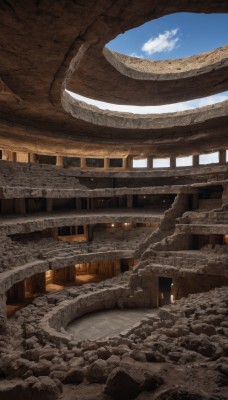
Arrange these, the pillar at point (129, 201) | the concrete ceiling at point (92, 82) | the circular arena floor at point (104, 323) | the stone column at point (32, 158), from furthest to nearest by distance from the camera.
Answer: the stone column at point (32, 158) < the pillar at point (129, 201) < the circular arena floor at point (104, 323) < the concrete ceiling at point (92, 82)

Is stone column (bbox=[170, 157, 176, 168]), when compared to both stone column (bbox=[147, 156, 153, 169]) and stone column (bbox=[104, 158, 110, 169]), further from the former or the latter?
stone column (bbox=[104, 158, 110, 169])

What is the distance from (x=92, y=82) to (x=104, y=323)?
16.0 meters

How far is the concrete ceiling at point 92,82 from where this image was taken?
9008 millimetres

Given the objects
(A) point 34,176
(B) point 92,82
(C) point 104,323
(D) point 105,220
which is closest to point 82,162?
(A) point 34,176

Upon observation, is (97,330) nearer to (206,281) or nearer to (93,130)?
(206,281)

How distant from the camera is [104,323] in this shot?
1282 cm

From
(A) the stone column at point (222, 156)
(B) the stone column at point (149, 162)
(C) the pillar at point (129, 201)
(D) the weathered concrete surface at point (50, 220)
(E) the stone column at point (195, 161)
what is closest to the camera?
(D) the weathered concrete surface at point (50, 220)

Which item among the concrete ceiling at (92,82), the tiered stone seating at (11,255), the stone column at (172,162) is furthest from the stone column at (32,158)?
the stone column at (172,162)

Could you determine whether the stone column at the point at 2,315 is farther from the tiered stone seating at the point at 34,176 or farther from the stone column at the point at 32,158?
the stone column at the point at 32,158

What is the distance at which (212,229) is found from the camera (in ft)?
46.6

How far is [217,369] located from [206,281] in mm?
9130

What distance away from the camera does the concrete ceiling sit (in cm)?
901

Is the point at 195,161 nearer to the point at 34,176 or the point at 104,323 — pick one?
the point at 34,176

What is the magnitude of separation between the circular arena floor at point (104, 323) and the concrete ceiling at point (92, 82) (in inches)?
455
